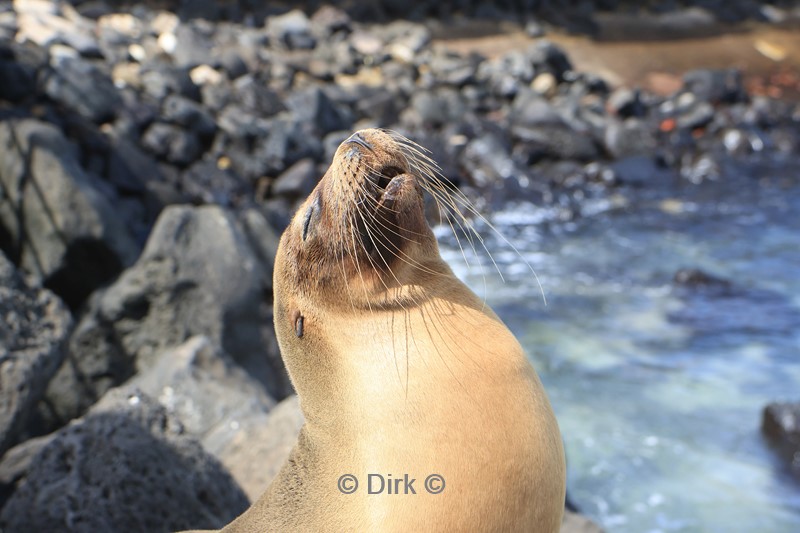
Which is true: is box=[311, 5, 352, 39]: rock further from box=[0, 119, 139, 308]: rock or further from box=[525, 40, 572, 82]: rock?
box=[0, 119, 139, 308]: rock

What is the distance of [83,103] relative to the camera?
42.6 feet

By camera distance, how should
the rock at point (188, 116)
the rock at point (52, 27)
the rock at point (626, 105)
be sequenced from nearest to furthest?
the rock at point (188, 116) < the rock at point (52, 27) < the rock at point (626, 105)

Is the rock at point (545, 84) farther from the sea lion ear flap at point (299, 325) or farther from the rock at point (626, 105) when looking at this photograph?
the sea lion ear flap at point (299, 325)

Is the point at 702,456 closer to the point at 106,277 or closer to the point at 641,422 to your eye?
the point at 641,422

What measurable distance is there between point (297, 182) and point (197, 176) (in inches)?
59.9

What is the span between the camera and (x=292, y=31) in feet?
71.2

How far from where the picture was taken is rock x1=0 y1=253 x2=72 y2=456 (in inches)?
153

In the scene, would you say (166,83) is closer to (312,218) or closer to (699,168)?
(699,168)

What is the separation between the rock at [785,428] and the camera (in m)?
7.47

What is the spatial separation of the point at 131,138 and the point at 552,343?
7.06 meters

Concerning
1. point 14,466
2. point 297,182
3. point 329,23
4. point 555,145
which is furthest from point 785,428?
point 329,23

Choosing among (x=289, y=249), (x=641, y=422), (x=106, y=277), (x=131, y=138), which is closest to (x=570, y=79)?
(x=131, y=138)

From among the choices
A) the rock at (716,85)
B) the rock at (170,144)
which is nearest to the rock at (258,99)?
the rock at (170,144)

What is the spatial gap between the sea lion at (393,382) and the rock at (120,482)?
99cm
